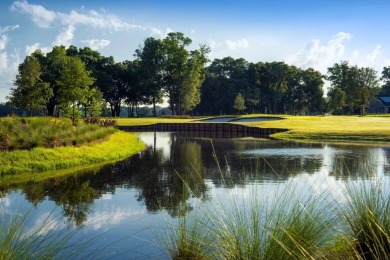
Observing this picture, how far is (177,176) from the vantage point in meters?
16.8

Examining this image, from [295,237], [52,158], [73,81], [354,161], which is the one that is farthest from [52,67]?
[295,237]

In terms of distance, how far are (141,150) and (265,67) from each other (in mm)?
81240

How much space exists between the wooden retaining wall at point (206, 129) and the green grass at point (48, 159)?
26699mm

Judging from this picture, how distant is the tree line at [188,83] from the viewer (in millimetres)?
71812

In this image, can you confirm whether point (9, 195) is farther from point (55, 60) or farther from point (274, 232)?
point (55, 60)

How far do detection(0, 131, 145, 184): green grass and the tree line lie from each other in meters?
41.9

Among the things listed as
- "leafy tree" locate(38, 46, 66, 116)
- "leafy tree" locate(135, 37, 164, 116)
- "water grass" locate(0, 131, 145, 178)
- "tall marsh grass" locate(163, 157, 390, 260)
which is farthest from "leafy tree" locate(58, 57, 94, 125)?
"leafy tree" locate(135, 37, 164, 116)

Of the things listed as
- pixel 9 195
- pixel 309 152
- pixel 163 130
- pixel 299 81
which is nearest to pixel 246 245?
pixel 9 195

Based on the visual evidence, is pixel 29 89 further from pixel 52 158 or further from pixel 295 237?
pixel 295 237

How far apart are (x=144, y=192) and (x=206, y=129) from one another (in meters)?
42.4

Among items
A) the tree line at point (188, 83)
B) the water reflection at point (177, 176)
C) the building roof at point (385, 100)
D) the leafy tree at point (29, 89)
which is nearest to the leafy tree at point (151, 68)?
the tree line at point (188, 83)

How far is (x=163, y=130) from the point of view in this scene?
57156 mm

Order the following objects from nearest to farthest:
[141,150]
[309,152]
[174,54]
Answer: [309,152] < [141,150] < [174,54]

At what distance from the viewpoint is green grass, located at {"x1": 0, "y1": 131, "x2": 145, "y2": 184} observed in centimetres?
1616
